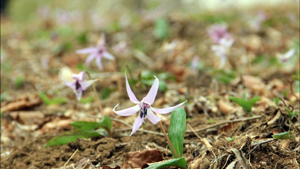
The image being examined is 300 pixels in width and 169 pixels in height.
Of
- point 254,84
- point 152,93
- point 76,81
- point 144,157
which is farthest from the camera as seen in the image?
point 254,84

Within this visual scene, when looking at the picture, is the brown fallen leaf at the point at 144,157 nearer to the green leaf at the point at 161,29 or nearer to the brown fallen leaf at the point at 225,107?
the brown fallen leaf at the point at 225,107

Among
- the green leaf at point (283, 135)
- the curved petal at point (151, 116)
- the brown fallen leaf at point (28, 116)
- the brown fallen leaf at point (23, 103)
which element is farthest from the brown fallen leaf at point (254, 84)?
the brown fallen leaf at point (23, 103)

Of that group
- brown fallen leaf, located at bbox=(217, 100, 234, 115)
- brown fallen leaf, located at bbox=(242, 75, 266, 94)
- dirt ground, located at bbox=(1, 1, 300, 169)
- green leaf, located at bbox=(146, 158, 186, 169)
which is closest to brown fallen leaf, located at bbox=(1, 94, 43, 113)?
dirt ground, located at bbox=(1, 1, 300, 169)

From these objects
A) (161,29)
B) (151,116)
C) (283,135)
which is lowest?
(283,135)

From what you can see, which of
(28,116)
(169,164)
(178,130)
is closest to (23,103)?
(28,116)

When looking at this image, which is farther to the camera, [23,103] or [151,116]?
[23,103]

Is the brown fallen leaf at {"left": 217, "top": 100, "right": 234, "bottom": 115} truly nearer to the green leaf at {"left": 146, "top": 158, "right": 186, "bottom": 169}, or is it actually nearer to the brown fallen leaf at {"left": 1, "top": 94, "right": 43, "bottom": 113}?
the green leaf at {"left": 146, "top": 158, "right": 186, "bottom": 169}

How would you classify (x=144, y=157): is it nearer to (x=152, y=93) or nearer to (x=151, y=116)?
(x=151, y=116)

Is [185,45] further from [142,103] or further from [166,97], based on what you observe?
[142,103]
